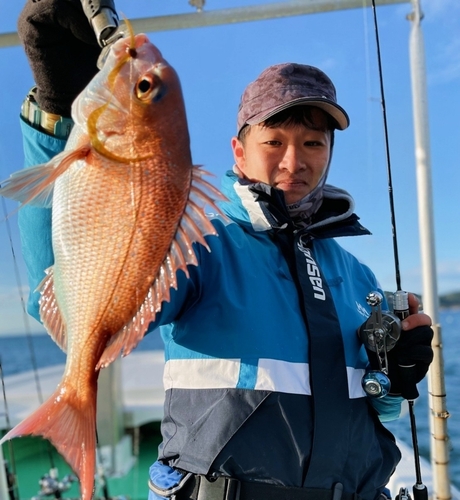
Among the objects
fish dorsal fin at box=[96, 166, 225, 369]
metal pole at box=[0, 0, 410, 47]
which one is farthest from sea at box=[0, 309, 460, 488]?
metal pole at box=[0, 0, 410, 47]

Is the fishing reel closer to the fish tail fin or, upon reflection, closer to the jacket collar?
the jacket collar

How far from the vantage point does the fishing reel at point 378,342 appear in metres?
1.61

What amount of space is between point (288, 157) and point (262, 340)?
0.71 meters

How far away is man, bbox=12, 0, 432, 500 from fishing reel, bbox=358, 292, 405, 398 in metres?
0.04

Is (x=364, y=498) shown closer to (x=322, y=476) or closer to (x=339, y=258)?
(x=322, y=476)

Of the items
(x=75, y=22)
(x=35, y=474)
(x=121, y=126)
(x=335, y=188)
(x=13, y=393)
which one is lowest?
(x=13, y=393)

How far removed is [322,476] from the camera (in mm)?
1433

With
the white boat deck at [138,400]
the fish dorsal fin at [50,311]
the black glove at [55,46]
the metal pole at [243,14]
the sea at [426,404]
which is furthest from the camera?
the sea at [426,404]

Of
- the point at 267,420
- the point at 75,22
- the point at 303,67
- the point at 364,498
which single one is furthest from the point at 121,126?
the point at 364,498

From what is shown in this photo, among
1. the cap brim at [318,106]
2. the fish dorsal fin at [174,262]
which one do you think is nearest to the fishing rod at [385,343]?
the cap brim at [318,106]

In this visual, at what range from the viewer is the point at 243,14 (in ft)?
12.0

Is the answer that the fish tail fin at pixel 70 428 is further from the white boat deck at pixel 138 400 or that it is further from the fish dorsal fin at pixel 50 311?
the white boat deck at pixel 138 400

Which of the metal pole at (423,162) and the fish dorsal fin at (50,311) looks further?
the metal pole at (423,162)

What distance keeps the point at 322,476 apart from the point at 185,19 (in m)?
3.30
